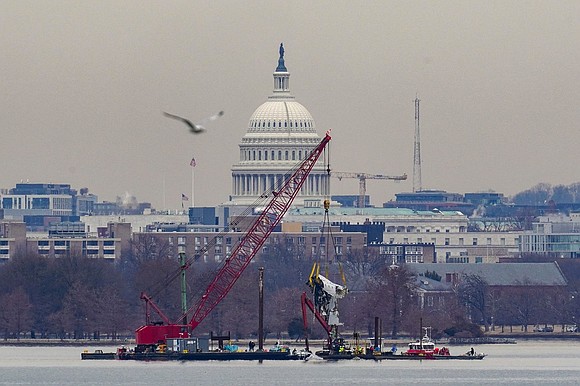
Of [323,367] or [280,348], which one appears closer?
[323,367]

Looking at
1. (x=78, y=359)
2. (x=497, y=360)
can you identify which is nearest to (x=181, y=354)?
(x=78, y=359)

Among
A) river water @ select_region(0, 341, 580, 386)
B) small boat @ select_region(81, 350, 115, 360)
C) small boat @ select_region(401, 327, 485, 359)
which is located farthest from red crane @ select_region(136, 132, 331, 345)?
small boat @ select_region(401, 327, 485, 359)

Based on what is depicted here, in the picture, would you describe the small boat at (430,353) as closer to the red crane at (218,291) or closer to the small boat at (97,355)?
the red crane at (218,291)

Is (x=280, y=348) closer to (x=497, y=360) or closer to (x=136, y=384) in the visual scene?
(x=497, y=360)

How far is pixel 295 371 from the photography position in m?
161

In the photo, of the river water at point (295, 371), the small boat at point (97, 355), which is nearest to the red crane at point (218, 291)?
the small boat at point (97, 355)

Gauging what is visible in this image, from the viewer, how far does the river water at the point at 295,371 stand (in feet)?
501

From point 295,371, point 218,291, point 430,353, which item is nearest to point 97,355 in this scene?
point 430,353

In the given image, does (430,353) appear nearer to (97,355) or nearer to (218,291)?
(97,355)

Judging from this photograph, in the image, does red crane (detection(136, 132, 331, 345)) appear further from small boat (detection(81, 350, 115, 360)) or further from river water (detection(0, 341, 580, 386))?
river water (detection(0, 341, 580, 386))

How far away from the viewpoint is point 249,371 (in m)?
162

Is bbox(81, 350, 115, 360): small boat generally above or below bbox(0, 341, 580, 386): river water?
above

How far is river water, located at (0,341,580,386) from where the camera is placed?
153 metres

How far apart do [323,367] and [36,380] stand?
18344mm
